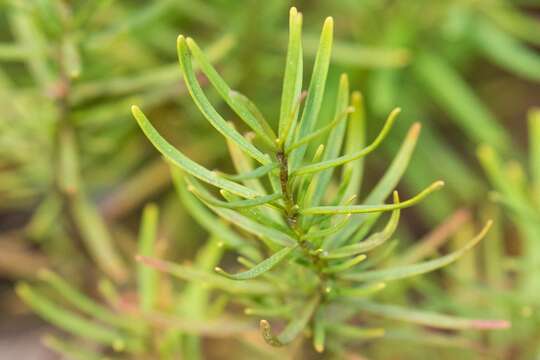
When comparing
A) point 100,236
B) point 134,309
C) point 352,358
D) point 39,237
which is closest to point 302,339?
point 352,358

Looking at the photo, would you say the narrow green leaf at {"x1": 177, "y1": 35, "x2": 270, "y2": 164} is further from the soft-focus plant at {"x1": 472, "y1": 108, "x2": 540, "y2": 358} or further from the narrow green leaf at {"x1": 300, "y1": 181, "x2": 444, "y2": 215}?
the soft-focus plant at {"x1": 472, "y1": 108, "x2": 540, "y2": 358}

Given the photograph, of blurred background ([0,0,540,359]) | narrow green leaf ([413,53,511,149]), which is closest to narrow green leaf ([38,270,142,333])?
blurred background ([0,0,540,359])

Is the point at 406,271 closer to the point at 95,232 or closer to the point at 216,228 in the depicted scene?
the point at 216,228

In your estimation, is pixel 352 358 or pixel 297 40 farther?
pixel 352 358

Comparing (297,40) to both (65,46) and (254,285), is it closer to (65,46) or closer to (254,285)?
(254,285)

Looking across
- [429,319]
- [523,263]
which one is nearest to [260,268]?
[429,319]
